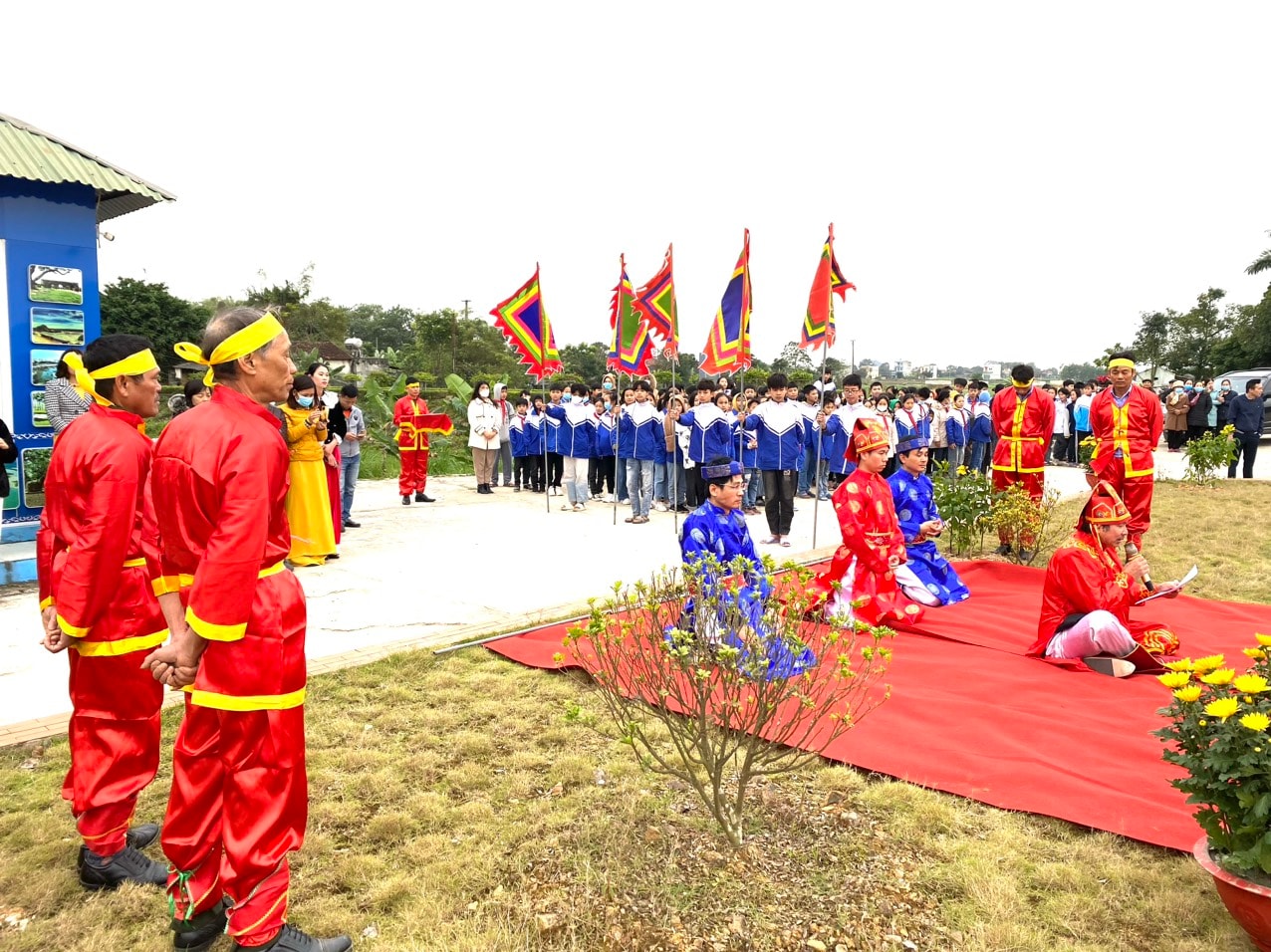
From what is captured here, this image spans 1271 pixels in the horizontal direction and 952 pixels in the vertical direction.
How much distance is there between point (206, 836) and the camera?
2449mm

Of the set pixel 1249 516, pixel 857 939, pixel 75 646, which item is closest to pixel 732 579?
pixel 857 939

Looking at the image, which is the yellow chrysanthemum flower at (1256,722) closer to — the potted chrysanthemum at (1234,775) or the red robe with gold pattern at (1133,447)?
the potted chrysanthemum at (1234,775)

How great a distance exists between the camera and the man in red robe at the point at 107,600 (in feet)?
9.04

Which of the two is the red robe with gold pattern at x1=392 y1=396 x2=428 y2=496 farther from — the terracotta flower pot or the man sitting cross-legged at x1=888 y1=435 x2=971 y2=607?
the terracotta flower pot

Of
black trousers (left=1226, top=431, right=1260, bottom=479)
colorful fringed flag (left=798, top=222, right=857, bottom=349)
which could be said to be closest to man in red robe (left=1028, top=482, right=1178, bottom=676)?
colorful fringed flag (left=798, top=222, right=857, bottom=349)

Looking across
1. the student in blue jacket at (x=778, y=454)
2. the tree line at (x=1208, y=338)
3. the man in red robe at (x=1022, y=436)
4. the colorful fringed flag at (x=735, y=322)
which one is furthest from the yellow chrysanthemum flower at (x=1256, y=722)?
the tree line at (x=1208, y=338)

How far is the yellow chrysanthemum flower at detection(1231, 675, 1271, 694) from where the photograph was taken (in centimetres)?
236

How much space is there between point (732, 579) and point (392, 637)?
3.32 m

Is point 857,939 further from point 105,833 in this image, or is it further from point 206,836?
point 105,833

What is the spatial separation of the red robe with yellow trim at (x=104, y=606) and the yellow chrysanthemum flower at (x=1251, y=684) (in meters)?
3.37

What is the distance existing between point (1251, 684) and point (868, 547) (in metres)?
3.47

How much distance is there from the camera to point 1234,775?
2.32 meters

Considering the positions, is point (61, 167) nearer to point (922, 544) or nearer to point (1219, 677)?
point (922, 544)

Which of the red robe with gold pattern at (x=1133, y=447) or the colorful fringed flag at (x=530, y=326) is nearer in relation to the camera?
the red robe with gold pattern at (x=1133, y=447)
